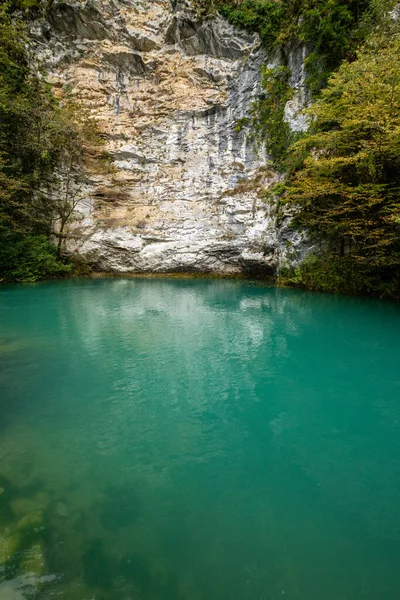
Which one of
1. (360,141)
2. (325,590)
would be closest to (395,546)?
(325,590)

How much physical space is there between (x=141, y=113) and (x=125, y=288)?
1363cm

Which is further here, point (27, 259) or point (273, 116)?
point (273, 116)

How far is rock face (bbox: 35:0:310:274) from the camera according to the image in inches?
767

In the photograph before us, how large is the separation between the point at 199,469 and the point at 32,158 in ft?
66.6

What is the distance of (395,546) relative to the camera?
2416mm

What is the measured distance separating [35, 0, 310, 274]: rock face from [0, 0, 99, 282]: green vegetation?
1231 millimetres

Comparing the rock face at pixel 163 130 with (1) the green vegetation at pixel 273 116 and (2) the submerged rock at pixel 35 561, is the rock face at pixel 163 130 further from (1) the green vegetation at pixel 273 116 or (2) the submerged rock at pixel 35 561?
(2) the submerged rock at pixel 35 561

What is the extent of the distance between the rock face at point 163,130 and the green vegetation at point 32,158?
1231 mm

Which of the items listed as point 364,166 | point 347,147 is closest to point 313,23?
point 347,147

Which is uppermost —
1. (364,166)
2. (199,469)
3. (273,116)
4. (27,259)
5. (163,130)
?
(163,130)

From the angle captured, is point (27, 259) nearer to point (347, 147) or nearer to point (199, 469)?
point (347, 147)

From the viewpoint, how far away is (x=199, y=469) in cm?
324

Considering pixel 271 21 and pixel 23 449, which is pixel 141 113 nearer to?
pixel 271 21

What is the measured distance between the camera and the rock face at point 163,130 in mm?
19484
